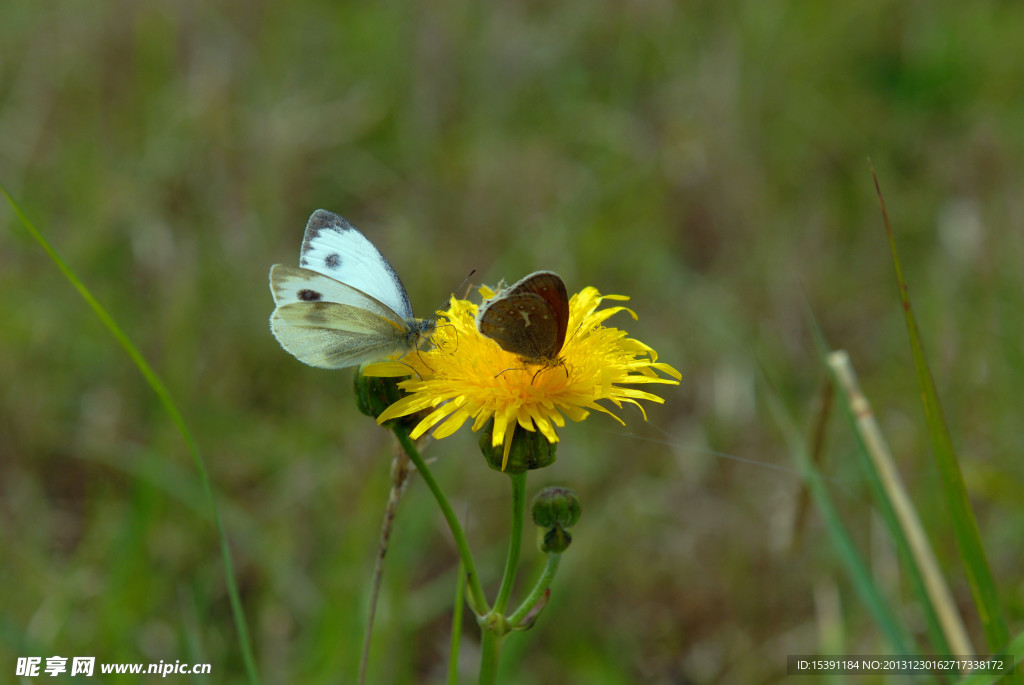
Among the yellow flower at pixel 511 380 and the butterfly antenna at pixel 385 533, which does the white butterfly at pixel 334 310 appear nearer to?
the yellow flower at pixel 511 380

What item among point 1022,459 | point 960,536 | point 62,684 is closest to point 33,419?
point 62,684

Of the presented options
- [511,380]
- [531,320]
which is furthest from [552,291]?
[511,380]

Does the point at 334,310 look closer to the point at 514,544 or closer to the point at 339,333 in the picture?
the point at 339,333

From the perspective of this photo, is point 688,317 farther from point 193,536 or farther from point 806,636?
point 193,536

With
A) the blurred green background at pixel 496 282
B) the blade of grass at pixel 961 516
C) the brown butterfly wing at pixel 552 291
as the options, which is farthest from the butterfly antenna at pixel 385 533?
the blade of grass at pixel 961 516

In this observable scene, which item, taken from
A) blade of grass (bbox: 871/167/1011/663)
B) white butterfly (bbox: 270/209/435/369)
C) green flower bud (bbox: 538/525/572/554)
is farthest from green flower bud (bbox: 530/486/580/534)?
blade of grass (bbox: 871/167/1011/663)
